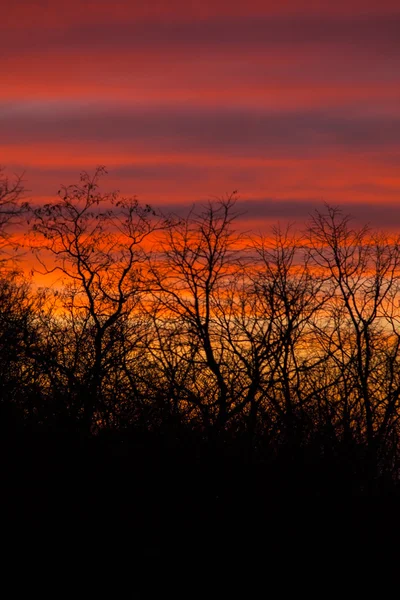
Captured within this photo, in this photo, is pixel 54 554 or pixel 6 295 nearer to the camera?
pixel 54 554

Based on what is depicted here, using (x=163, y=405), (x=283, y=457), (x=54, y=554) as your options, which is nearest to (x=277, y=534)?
(x=54, y=554)

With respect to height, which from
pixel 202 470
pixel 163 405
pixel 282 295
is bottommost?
pixel 202 470

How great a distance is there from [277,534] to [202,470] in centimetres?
596

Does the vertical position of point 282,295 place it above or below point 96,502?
above

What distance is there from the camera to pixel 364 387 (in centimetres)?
3575

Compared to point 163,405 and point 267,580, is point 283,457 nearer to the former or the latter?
point 163,405

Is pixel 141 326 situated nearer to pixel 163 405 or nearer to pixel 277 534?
pixel 163 405

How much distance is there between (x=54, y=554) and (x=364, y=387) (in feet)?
74.7

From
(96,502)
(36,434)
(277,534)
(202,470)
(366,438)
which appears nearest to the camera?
(277,534)

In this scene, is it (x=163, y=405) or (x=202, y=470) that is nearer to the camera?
(x=202, y=470)

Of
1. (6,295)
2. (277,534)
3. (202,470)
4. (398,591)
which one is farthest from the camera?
(6,295)

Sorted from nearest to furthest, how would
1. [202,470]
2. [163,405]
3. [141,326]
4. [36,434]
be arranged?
[202,470], [36,434], [163,405], [141,326]

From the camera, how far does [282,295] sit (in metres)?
34.0

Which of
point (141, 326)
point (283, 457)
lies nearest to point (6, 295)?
point (141, 326)
